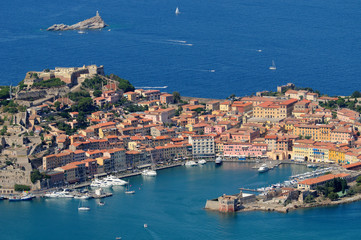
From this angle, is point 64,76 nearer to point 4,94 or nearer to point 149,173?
point 4,94

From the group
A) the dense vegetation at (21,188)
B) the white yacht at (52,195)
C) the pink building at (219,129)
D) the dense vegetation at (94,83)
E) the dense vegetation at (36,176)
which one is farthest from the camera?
the dense vegetation at (94,83)

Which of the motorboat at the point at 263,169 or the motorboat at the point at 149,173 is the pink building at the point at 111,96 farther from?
the motorboat at the point at 263,169

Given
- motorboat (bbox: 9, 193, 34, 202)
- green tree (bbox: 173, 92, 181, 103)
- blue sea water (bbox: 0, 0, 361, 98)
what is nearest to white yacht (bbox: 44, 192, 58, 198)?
motorboat (bbox: 9, 193, 34, 202)

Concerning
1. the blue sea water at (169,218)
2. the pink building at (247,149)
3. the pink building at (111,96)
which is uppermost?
the pink building at (111,96)

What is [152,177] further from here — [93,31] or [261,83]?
[93,31]

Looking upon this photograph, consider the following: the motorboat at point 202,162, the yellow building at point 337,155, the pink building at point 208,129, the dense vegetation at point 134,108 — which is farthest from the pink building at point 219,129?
the yellow building at point 337,155

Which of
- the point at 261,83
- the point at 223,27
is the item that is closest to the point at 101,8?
the point at 223,27

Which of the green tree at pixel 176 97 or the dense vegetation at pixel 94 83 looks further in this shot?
the green tree at pixel 176 97
